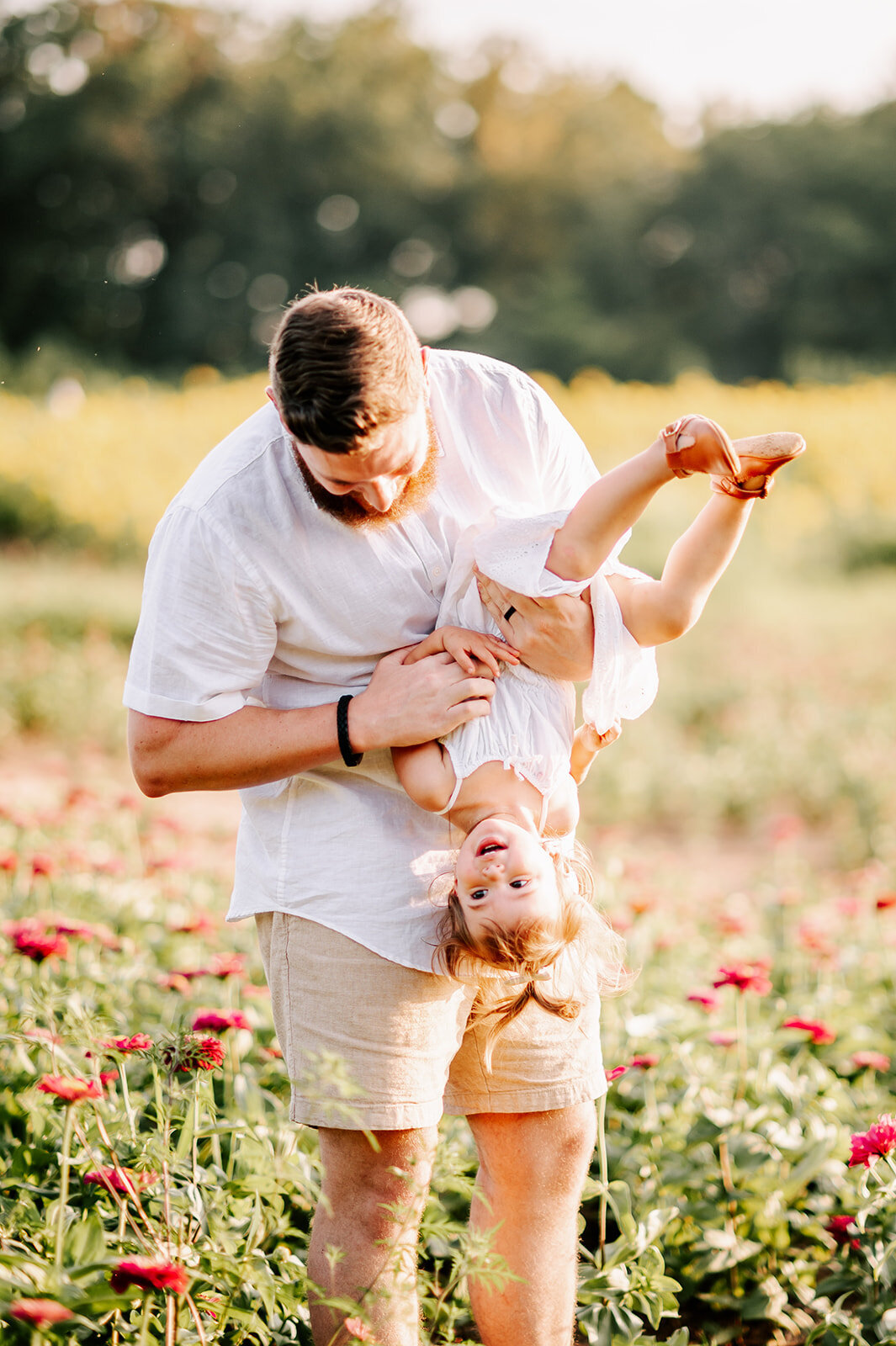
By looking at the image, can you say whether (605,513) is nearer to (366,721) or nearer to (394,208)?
(366,721)

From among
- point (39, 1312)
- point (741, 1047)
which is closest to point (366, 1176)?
point (39, 1312)

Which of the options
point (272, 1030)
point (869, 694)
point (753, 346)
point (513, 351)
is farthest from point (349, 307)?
point (753, 346)

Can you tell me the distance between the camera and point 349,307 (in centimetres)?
151

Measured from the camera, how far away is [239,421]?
13602mm

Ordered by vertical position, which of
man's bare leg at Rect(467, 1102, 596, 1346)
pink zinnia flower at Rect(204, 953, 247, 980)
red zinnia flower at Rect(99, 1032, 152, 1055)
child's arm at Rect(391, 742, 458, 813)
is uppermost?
child's arm at Rect(391, 742, 458, 813)

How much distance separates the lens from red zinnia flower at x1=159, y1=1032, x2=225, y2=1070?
1.58m

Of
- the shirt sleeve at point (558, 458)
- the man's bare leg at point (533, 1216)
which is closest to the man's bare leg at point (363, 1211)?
the man's bare leg at point (533, 1216)

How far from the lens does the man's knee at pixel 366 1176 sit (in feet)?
5.44

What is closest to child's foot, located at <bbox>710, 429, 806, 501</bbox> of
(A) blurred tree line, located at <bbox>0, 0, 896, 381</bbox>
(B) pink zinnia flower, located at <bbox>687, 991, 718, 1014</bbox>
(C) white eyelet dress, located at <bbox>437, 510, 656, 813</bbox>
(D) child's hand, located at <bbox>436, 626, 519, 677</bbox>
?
(C) white eyelet dress, located at <bbox>437, 510, 656, 813</bbox>

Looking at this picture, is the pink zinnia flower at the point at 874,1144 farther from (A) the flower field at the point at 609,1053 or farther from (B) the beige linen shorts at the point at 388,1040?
(B) the beige linen shorts at the point at 388,1040

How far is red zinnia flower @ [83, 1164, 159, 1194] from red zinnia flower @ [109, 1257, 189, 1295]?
0.63ft

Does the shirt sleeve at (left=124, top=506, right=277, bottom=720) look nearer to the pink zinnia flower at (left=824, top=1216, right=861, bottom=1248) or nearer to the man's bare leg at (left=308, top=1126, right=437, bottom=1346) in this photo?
the man's bare leg at (left=308, top=1126, right=437, bottom=1346)

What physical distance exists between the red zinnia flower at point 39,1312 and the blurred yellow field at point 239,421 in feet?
31.7

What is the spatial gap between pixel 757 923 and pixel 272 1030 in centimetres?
208
